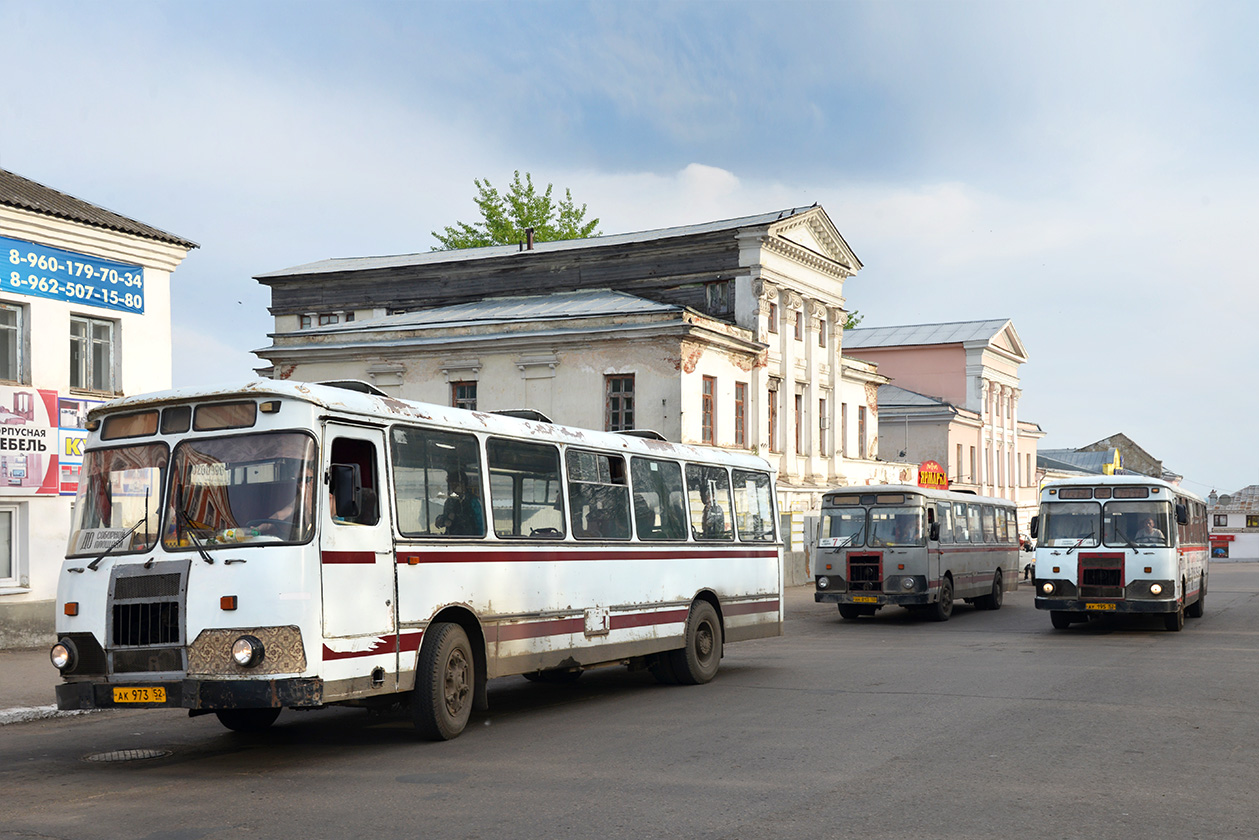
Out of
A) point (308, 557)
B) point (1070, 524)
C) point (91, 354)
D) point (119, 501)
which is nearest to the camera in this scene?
point (308, 557)

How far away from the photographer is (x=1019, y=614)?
95.8ft

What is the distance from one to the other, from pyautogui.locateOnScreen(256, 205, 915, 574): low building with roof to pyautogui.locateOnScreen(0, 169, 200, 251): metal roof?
1929 cm

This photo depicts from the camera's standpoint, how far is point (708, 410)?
4212 cm

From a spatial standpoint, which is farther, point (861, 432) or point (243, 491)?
point (861, 432)

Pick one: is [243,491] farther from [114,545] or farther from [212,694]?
[212,694]

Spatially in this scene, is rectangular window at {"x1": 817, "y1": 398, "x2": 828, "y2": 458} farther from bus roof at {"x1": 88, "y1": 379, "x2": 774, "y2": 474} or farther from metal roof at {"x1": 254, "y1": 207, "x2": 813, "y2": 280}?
bus roof at {"x1": 88, "y1": 379, "x2": 774, "y2": 474}

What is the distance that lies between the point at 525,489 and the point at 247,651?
12.5ft

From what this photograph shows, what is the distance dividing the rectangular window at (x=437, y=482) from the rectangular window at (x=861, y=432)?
43.4 metres

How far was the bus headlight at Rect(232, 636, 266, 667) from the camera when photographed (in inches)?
359

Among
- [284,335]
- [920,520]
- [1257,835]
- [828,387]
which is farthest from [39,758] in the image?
[828,387]

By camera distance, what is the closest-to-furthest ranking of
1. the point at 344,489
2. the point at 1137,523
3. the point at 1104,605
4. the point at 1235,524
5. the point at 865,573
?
the point at 344,489
the point at 1104,605
the point at 1137,523
the point at 865,573
the point at 1235,524

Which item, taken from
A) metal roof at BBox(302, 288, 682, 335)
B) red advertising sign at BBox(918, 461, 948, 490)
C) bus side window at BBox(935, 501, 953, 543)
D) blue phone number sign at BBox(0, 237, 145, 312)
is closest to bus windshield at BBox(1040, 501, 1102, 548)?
bus side window at BBox(935, 501, 953, 543)

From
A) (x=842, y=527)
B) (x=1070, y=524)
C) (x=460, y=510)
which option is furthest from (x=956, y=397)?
(x=460, y=510)

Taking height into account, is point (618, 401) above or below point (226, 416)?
above
